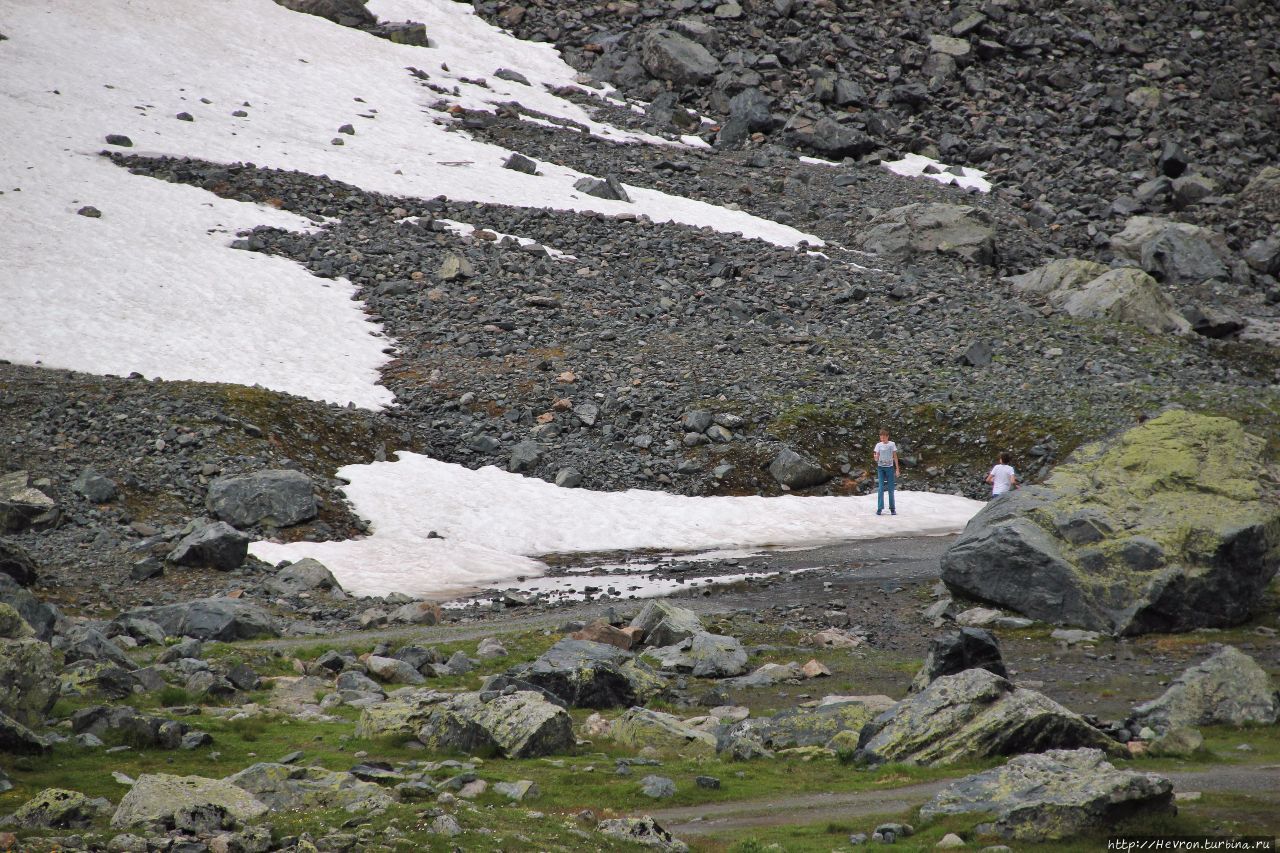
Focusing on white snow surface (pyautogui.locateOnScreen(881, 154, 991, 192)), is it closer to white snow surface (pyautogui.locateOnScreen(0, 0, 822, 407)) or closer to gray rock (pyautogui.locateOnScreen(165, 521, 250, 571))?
white snow surface (pyautogui.locateOnScreen(0, 0, 822, 407))

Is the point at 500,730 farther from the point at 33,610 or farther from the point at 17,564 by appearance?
the point at 17,564

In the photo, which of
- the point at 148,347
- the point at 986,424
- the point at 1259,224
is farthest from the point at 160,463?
the point at 1259,224

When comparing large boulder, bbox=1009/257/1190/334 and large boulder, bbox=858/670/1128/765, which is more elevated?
large boulder, bbox=1009/257/1190/334

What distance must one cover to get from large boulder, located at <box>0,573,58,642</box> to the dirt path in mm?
13038

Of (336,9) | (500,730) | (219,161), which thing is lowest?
(500,730)

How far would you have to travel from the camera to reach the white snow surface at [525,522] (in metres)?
29.5

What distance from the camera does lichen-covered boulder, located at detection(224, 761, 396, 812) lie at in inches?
466

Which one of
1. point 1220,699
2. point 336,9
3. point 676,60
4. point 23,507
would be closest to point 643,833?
point 1220,699

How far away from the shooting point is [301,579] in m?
26.7

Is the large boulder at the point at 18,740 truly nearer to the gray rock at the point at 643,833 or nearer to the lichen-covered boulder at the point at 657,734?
the gray rock at the point at 643,833

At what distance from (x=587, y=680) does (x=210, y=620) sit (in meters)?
9.82

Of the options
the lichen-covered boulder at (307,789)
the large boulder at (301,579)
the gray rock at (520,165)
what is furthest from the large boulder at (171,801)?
the gray rock at (520,165)

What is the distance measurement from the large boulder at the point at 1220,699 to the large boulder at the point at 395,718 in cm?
1079

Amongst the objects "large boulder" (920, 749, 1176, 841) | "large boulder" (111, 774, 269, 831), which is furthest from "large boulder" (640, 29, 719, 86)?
"large boulder" (111, 774, 269, 831)
